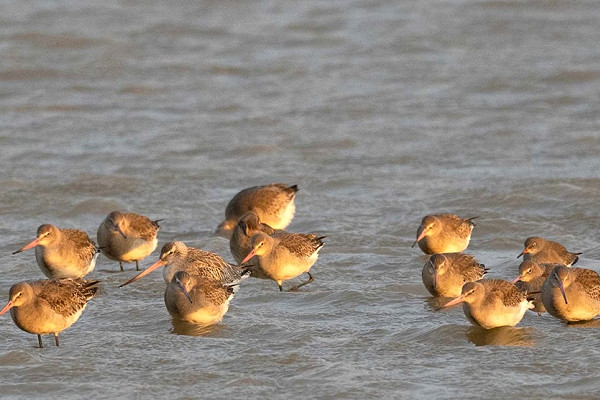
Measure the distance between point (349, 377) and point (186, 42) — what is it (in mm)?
13887

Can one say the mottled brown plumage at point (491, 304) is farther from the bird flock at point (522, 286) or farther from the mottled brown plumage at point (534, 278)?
the mottled brown plumage at point (534, 278)

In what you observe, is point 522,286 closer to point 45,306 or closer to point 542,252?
point 542,252

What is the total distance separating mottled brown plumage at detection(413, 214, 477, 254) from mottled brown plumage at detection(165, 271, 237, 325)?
2.31m

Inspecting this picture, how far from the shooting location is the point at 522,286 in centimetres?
841

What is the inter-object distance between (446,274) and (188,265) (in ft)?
6.29

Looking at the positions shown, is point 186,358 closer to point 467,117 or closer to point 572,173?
point 572,173

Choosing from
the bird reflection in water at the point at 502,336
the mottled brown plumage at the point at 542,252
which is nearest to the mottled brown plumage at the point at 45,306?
the bird reflection in water at the point at 502,336

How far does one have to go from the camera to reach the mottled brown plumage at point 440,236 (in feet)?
33.6

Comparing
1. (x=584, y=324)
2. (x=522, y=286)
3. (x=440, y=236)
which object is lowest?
(x=584, y=324)

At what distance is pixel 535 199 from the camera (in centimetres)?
1191

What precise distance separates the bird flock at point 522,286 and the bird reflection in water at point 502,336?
51 mm

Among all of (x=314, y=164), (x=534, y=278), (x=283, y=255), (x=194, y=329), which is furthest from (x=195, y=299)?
(x=314, y=164)

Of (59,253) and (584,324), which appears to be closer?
(584,324)

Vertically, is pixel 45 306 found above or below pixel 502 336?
above
